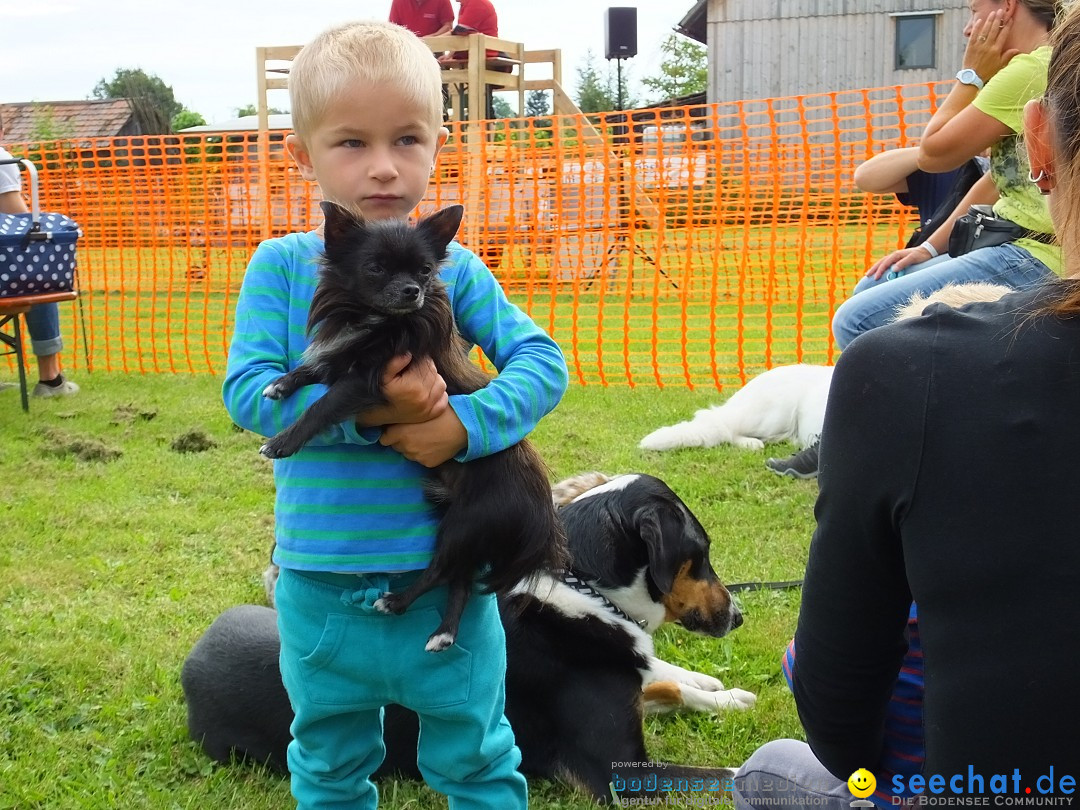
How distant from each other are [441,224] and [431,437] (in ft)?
1.61

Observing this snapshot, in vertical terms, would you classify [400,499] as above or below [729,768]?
above

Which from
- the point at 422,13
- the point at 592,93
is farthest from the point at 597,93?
the point at 422,13

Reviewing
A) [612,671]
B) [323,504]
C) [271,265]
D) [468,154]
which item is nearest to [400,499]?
[323,504]

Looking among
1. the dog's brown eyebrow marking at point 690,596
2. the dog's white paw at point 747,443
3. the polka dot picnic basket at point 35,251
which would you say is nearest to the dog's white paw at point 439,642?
the dog's brown eyebrow marking at point 690,596

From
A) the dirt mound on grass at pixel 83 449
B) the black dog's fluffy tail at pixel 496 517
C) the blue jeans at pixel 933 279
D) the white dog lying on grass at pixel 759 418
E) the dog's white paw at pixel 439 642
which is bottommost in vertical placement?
the dirt mound on grass at pixel 83 449

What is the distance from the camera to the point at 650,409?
24.7 ft

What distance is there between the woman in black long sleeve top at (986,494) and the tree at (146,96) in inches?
1557

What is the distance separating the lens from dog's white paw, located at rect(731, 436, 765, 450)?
642cm

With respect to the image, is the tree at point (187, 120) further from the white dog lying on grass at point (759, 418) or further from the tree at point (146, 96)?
the white dog lying on grass at point (759, 418)

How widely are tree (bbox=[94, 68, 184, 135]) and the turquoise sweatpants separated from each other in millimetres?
38626

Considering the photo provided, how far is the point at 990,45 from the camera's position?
4.14 meters

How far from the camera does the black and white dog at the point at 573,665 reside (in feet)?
9.60

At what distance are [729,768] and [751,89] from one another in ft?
101

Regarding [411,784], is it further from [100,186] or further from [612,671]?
[100,186]
